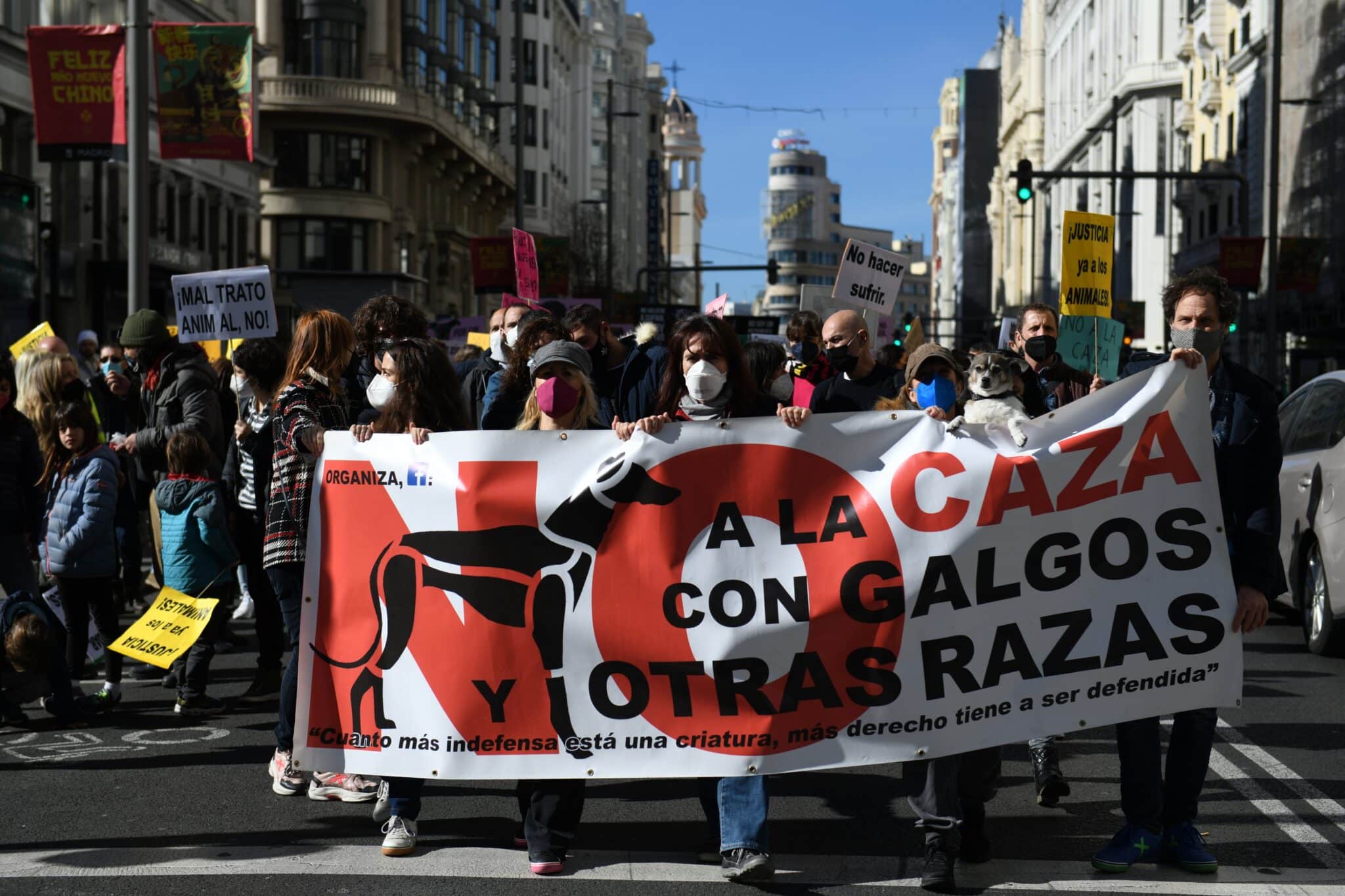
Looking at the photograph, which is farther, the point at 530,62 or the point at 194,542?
the point at 530,62

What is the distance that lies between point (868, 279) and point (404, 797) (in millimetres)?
8027

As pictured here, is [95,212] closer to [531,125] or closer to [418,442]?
[418,442]

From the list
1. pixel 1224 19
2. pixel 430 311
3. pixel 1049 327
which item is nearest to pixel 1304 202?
pixel 1224 19

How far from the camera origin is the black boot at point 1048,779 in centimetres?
673

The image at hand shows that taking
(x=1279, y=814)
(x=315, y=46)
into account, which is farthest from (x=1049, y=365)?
(x=315, y=46)

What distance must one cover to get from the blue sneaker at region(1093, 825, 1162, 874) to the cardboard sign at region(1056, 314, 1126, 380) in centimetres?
516

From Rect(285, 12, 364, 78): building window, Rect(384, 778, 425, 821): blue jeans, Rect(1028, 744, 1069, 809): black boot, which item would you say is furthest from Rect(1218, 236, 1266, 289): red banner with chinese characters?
Rect(285, 12, 364, 78): building window

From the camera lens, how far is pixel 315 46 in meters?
52.1

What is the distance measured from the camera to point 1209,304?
5824 millimetres

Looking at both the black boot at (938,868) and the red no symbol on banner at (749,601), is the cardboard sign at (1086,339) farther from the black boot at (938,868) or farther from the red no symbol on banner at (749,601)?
the black boot at (938,868)

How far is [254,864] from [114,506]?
3483mm

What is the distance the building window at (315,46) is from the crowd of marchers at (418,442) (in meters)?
42.1

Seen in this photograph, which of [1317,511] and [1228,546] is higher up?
[1228,546]

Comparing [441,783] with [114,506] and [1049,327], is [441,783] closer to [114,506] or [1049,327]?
[114,506]
